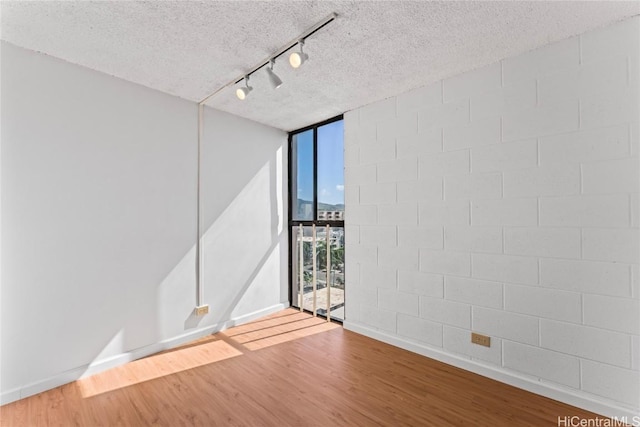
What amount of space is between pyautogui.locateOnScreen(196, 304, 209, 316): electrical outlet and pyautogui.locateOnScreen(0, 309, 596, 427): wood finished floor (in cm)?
34

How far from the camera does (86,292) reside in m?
2.30

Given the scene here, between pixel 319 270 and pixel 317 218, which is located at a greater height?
pixel 317 218

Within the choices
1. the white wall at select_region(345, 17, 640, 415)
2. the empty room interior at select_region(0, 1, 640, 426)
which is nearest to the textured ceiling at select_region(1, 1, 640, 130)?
the empty room interior at select_region(0, 1, 640, 426)

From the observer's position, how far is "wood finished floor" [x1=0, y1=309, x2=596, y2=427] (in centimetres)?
184

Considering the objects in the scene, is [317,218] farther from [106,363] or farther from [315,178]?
[106,363]

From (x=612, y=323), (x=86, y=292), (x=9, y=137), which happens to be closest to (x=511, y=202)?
(x=612, y=323)

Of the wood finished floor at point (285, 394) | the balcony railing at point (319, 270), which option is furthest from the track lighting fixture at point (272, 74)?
the wood finished floor at point (285, 394)

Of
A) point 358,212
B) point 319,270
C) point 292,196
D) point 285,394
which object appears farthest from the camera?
point 292,196

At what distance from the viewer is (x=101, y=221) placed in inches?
93.9

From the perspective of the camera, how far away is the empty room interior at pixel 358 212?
72.2 inches

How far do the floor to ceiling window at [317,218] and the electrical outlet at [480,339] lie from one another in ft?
4.71

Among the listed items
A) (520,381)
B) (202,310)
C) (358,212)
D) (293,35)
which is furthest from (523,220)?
(202,310)

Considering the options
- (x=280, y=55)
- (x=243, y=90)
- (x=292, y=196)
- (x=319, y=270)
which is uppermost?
(x=280, y=55)
